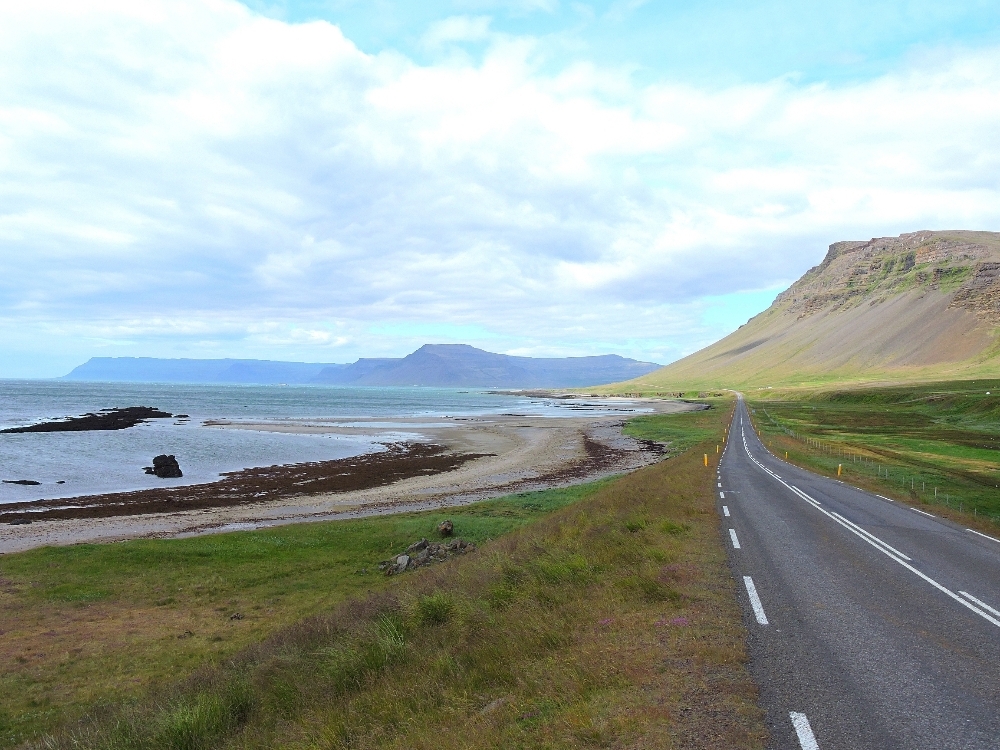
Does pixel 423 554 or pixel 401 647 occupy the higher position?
pixel 401 647

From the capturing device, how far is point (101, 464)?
182ft

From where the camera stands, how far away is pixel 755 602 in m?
11.1

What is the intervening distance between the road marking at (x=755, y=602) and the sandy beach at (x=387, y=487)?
25.4m

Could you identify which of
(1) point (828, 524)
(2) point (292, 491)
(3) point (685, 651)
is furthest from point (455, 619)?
(2) point (292, 491)

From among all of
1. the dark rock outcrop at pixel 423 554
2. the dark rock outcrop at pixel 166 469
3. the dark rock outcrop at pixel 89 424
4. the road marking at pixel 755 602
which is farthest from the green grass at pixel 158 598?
the dark rock outcrop at pixel 89 424

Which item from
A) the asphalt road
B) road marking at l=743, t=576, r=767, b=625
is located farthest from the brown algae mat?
road marking at l=743, t=576, r=767, b=625

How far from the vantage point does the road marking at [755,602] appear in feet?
33.6

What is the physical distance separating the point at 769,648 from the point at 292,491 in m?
39.3

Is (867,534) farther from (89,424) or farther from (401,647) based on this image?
(89,424)

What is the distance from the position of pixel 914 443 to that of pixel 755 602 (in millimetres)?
65202

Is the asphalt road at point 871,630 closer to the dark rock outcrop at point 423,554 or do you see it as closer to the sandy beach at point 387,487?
the dark rock outcrop at point 423,554

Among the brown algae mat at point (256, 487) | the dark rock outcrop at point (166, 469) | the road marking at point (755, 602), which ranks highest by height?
the road marking at point (755, 602)

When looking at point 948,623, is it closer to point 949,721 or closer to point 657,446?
point 949,721

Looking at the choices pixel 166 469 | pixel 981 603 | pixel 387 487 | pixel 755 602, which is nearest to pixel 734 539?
pixel 981 603
